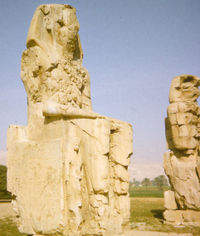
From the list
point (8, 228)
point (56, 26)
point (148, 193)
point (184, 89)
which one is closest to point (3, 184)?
point (8, 228)

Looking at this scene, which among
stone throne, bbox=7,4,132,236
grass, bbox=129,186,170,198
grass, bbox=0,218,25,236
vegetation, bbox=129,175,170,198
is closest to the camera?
stone throne, bbox=7,4,132,236

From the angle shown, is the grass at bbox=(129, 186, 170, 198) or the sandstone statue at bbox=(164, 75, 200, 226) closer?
the sandstone statue at bbox=(164, 75, 200, 226)

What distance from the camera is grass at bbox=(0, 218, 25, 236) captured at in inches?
296

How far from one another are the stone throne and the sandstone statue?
174 inches

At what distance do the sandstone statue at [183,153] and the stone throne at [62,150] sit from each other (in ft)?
14.5

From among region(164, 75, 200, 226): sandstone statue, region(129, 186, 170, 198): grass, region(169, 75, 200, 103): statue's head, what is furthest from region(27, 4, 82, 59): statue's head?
region(129, 186, 170, 198): grass

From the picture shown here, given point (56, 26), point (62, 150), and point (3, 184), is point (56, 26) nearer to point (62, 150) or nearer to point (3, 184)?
point (62, 150)

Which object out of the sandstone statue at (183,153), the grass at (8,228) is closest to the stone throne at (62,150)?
the grass at (8,228)

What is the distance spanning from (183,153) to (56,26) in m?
6.22

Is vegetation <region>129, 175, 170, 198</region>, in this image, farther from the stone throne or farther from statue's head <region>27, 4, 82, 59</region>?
statue's head <region>27, 4, 82, 59</region>

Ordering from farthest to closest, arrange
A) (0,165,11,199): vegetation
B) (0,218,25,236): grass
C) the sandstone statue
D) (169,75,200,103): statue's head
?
(0,165,11,199): vegetation < (169,75,200,103): statue's head < the sandstone statue < (0,218,25,236): grass

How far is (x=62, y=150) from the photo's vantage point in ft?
14.3

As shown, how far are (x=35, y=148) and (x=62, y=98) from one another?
90cm

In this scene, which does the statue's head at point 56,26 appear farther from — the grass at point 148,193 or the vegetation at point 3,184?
the grass at point 148,193
